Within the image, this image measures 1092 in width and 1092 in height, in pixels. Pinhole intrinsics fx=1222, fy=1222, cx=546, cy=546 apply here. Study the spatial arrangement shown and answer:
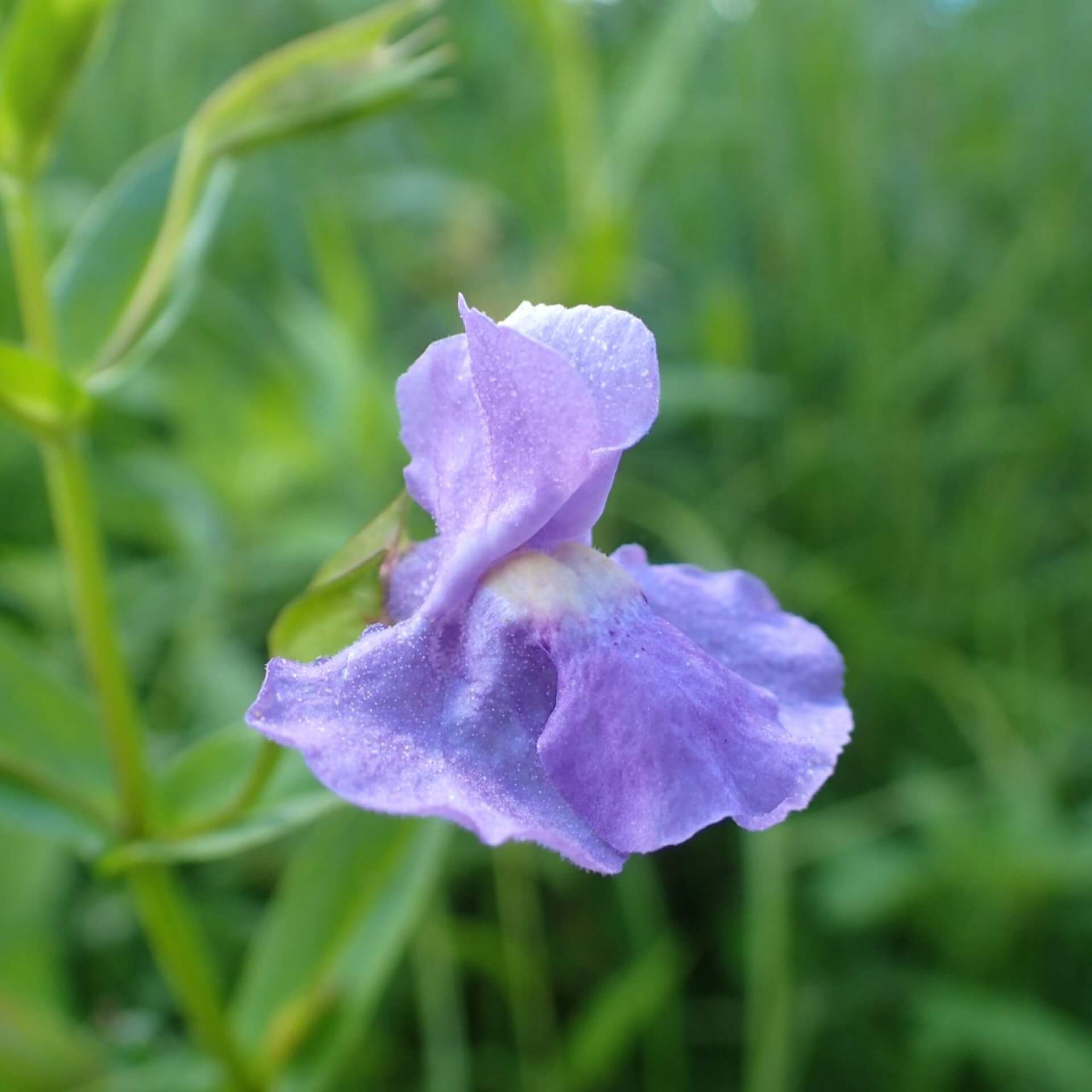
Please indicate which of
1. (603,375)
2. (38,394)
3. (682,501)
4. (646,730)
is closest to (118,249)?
(38,394)

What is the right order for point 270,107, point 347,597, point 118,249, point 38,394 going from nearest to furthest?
1. point 347,597
2. point 38,394
3. point 270,107
4. point 118,249

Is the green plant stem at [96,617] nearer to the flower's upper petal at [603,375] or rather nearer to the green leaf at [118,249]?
the green leaf at [118,249]

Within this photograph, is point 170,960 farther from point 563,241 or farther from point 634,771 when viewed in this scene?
point 563,241

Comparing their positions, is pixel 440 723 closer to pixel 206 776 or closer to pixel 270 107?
pixel 206 776

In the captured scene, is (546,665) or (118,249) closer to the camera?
(546,665)

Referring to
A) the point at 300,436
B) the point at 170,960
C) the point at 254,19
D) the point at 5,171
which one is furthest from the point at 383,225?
the point at 170,960

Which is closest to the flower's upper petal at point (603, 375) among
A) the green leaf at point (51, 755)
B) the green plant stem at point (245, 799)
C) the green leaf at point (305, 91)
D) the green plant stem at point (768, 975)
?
the green plant stem at point (245, 799)
